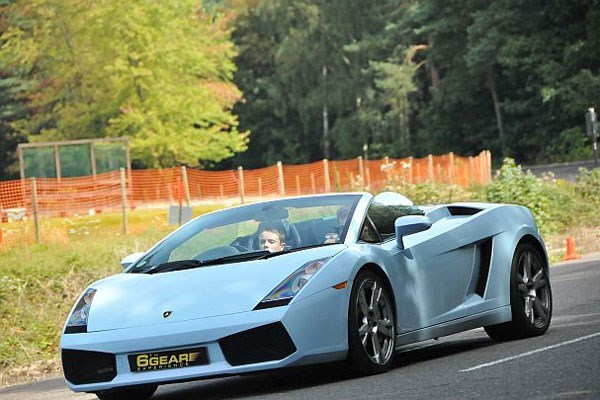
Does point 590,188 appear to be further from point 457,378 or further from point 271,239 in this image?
point 457,378

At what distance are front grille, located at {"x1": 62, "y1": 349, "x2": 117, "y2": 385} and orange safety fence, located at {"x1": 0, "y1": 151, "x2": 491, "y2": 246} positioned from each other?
2507 cm

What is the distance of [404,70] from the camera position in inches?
3669

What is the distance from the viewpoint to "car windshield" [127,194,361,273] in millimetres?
9984

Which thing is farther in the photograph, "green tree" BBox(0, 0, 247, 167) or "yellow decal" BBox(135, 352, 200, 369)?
"green tree" BBox(0, 0, 247, 167)

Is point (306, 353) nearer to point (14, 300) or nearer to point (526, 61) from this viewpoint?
point (14, 300)

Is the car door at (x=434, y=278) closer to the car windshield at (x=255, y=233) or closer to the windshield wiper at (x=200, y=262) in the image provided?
the car windshield at (x=255, y=233)

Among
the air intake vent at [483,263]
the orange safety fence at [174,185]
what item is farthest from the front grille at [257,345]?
the orange safety fence at [174,185]

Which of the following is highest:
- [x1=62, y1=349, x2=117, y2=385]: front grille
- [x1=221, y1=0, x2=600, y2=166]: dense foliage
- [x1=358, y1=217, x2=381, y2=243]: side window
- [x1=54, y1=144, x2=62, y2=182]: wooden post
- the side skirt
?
[x1=221, y1=0, x2=600, y2=166]: dense foliage

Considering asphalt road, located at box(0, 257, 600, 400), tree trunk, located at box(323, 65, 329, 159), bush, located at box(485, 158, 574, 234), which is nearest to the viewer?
asphalt road, located at box(0, 257, 600, 400)

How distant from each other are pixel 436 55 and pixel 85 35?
104 ft

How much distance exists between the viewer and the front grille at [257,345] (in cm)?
896

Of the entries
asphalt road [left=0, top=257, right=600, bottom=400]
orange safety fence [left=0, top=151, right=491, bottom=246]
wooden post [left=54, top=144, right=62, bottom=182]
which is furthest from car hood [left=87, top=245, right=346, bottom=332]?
wooden post [left=54, top=144, right=62, bottom=182]

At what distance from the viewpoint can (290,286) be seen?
916 cm

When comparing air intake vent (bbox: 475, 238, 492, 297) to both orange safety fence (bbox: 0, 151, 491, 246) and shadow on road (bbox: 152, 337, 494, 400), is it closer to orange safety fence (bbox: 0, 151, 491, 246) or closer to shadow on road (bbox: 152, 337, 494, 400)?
shadow on road (bbox: 152, 337, 494, 400)
